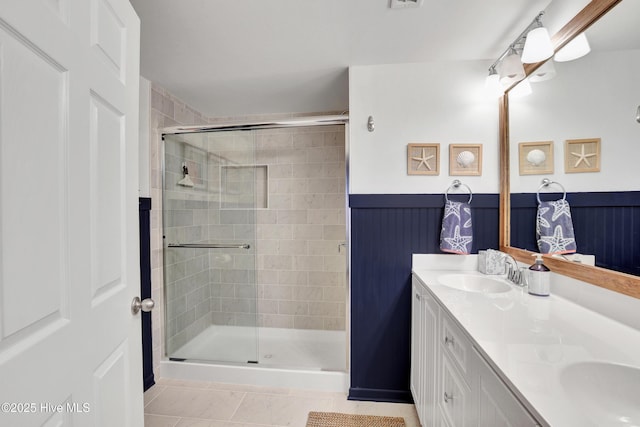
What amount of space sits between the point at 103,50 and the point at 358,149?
1.45 m

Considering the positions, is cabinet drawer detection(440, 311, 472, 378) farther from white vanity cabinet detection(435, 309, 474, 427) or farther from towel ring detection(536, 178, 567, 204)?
towel ring detection(536, 178, 567, 204)

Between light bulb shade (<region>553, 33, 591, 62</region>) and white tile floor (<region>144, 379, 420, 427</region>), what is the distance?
2174mm

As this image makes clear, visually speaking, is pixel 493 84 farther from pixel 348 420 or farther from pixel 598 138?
pixel 348 420

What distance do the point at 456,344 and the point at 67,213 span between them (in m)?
1.33

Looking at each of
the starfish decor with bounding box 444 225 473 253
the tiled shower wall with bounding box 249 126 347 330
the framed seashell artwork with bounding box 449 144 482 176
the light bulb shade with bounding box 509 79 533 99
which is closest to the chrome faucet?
the starfish decor with bounding box 444 225 473 253

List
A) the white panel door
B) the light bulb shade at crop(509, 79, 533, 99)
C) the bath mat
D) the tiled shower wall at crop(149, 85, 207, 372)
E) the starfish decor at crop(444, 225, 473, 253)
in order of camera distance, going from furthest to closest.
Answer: the tiled shower wall at crop(149, 85, 207, 372) < the starfish decor at crop(444, 225, 473, 253) < the bath mat < the light bulb shade at crop(509, 79, 533, 99) < the white panel door

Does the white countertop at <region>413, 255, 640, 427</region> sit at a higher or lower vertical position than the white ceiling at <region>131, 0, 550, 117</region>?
lower

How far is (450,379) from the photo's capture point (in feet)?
3.70

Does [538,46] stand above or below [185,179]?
above

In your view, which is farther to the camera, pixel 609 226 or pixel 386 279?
pixel 386 279

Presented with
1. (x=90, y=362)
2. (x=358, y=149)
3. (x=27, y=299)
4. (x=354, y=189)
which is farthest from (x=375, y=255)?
(x=27, y=299)

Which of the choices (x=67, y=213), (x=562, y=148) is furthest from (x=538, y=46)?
(x=67, y=213)

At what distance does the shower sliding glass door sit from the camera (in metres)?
2.24

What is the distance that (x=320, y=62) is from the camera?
1.85 m
